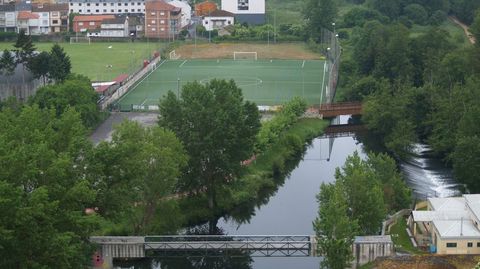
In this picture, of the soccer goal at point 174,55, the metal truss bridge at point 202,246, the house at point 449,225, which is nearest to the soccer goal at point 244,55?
the soccer goal at point 174,55

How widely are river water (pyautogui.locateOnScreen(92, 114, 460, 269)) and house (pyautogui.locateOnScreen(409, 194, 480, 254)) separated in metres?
2.92

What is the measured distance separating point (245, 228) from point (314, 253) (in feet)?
14.0

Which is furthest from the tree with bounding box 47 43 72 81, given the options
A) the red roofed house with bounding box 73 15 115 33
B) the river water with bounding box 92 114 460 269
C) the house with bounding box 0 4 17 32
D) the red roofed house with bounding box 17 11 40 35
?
the house with bounding box 0 4 17 32

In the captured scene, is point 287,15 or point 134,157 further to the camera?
point 287,15

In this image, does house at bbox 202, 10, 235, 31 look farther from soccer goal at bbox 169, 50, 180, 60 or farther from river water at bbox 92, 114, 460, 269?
river water at bbox 92, 114, 460, 269

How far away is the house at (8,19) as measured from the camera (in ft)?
203

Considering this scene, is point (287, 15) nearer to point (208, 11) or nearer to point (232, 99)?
point (208, 11)

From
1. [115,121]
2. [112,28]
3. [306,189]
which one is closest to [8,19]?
[112,28]

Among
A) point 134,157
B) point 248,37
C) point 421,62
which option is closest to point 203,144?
point 134,157

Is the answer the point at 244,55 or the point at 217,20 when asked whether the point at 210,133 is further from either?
the point at 217,20

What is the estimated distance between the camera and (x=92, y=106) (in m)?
36.9

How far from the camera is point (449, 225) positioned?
23.7m

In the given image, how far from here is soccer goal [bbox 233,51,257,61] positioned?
5422 centimetres

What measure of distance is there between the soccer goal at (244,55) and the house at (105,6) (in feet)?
39.3
